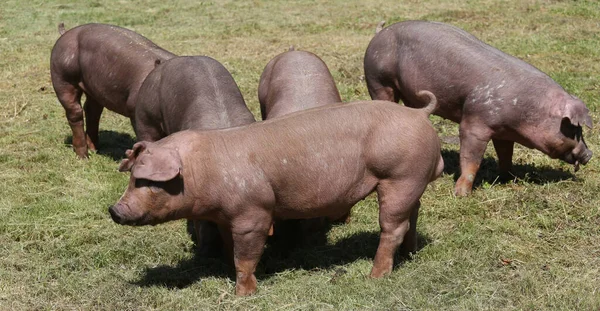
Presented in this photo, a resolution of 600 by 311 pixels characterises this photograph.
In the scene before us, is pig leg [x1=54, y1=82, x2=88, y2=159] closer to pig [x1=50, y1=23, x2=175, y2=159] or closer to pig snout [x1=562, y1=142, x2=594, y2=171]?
pig [x1=50, y1=23, x2=175, y2=159]

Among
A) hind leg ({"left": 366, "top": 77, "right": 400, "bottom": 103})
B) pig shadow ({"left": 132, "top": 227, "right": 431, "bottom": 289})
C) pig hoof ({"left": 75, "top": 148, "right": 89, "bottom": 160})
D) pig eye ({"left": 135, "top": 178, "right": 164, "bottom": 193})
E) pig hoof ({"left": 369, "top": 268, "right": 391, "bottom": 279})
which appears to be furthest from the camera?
pig hoof ({"left": 75, "top": 148, "right": 89, "bottom": 160})

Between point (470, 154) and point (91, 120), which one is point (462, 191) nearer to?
point (470, 154)

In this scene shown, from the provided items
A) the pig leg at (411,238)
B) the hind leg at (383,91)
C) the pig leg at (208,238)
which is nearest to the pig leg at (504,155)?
the hind leg at (383,91)

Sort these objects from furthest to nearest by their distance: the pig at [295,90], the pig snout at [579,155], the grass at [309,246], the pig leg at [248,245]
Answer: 1. the pig snout at [579,155]
2. the pig at [295,90]
3. the grass at [309,246]
4. the pig leg at [248,245]

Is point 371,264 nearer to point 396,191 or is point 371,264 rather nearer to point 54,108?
point 396,191

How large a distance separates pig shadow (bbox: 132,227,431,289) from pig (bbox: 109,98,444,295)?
52cm

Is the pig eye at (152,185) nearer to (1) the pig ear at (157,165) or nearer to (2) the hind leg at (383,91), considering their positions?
(1) the pig ear at (157,165)

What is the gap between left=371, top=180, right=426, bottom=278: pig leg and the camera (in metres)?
5.45

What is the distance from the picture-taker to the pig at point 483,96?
7203 mm

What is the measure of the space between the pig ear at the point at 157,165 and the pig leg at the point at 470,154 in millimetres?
3458

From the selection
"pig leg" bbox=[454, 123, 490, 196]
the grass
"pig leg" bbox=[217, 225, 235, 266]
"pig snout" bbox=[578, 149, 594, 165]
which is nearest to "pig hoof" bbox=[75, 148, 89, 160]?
the grass

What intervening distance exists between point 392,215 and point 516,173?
302cm

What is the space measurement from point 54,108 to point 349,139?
Answer: 676 cm

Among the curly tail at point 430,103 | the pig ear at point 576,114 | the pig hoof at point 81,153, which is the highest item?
the curly tail at point 430,103
